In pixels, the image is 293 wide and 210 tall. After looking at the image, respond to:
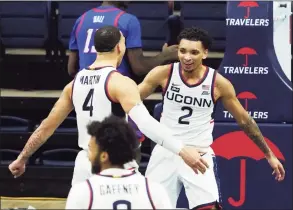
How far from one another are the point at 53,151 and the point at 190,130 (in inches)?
116

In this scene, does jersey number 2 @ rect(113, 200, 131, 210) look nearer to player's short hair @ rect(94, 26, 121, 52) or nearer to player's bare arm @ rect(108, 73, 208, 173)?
player's bare arm @ rect(108, 73, 208, 173)

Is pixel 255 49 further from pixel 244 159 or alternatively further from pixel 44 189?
pixel 44 189

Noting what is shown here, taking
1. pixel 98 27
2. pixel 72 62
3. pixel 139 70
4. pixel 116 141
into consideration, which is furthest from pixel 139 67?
pixel 116 141

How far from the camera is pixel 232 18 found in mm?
7590

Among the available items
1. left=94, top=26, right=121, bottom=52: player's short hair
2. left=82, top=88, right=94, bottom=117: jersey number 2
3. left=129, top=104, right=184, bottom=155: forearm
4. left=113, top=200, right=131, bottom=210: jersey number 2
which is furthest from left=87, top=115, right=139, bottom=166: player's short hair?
left=94, top=26, right=121, bottom=52: player's short hair

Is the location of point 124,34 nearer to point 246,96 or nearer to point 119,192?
point 246,96

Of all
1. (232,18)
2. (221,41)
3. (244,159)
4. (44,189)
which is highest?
(232,18)

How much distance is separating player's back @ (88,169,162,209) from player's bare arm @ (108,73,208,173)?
110 cm

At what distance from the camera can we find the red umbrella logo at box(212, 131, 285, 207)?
764 cm

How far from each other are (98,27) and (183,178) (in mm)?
1759

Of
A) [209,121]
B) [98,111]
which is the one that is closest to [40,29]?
[209,121]

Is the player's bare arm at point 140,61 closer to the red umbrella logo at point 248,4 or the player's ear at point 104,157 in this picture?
the red umbrella logo at point 248,4

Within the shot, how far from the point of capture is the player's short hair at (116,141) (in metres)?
3.81

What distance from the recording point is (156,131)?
4.98 meters
